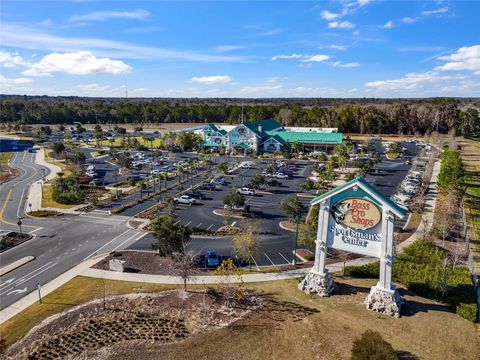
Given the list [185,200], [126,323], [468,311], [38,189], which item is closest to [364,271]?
[468,311]

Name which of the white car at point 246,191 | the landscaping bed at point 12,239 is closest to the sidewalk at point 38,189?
the landscaping bed at point 12,239

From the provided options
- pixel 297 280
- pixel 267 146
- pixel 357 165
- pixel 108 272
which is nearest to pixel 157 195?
pixel 108 272

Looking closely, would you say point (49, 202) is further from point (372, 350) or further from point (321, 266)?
point (372, 350)

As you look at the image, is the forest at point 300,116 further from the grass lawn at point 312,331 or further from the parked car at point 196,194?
the grass lawn at point 312,331

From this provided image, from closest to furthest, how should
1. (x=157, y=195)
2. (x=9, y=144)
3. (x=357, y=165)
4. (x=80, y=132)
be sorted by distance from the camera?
1. (x=157, y=195)
2. (x=357, y=165)
3. (x=9, y=144)
4. (x=80, y=132)

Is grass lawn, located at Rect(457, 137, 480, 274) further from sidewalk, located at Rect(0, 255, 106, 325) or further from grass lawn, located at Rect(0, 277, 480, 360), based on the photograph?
sidewalk, located at Rect(0, 255, 106, 325)

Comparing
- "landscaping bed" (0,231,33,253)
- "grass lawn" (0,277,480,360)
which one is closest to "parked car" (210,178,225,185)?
"landscaping bed" (0,231,33,253)

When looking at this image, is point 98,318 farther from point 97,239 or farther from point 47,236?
point 47,236
